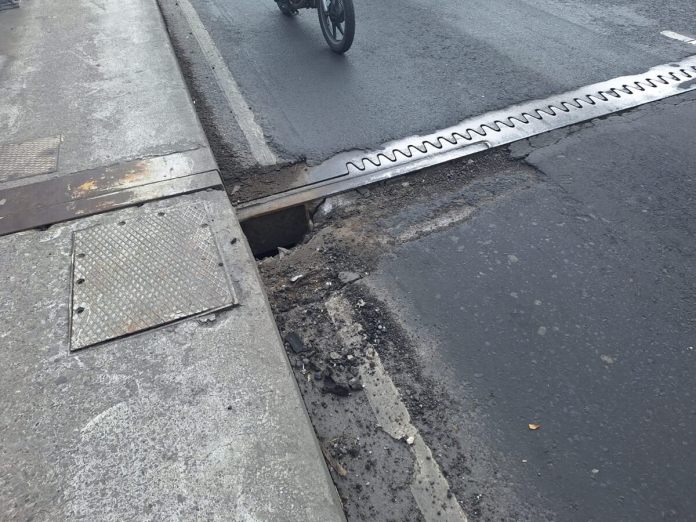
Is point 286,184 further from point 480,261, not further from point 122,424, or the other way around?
point 122,424

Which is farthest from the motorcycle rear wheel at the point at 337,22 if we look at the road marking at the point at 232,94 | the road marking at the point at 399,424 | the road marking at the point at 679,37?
the road marking at the point at 679,37

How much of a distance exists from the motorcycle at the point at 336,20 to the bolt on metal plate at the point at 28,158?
2781 mm

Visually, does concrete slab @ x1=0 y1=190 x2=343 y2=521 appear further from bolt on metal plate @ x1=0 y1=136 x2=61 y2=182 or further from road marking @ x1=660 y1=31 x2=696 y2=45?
road marking @ x1=660 y1=31 x2=696 y2=45

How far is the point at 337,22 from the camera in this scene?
517 cm

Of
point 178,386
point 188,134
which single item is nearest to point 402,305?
point 178,386

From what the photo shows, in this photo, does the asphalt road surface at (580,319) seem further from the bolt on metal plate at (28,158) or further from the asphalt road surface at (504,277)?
the bolt on metal plate at (28,158)

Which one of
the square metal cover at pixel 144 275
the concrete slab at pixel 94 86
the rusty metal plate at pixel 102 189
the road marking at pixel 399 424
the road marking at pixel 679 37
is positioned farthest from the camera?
the road marking at pixel 679 37

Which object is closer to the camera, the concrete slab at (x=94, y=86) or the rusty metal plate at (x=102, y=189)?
the rusty metal plate at (x=102, y=189)

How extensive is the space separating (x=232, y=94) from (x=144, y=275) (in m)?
2.56

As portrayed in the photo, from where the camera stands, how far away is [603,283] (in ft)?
9.25

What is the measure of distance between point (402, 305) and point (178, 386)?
1.22 meters

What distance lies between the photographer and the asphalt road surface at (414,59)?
14.0ft

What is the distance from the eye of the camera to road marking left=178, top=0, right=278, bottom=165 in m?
3.96

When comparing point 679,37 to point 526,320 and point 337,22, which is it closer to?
point 337,22
